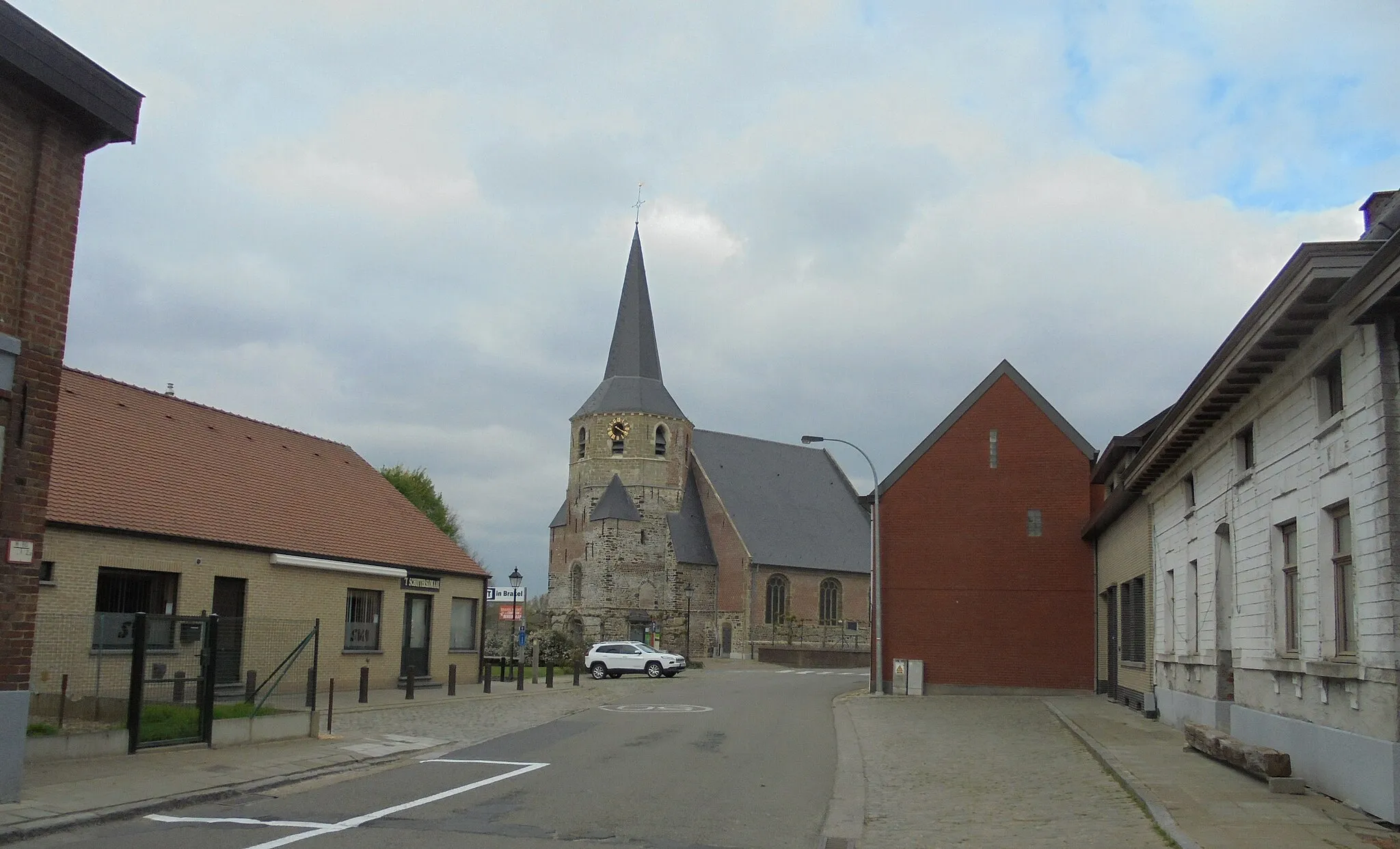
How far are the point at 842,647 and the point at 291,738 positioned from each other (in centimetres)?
5829

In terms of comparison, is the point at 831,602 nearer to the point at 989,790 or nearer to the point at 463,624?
the point at 463,624

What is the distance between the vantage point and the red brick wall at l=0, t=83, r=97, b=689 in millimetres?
11180

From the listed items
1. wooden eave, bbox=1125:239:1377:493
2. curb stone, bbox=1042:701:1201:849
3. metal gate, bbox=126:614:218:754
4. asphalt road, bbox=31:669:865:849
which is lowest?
asphalt road, bbox=31:669:865:849

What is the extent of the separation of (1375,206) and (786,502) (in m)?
64.6

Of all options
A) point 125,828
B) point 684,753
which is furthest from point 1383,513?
point 125,828

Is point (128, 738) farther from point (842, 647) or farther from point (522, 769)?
point (842, 647)

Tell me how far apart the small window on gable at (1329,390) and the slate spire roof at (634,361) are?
62.2 meters

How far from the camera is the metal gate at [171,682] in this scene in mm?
14188

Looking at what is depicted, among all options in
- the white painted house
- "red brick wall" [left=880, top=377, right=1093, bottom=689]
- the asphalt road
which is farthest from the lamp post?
the white painted house

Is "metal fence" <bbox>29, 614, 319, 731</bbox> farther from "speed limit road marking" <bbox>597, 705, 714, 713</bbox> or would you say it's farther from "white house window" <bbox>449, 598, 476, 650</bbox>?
"white house window" <bbox>449, 598, 476, 650</bbox>

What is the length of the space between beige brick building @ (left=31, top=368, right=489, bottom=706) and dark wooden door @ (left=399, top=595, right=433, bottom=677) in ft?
0.16

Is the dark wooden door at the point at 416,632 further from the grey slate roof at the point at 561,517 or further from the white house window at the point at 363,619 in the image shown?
the grey slate roof at the point at 561,517

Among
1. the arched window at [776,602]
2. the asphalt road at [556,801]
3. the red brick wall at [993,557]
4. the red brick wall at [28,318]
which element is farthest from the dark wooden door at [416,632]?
the arched window at [776,602]

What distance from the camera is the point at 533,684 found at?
112 feet
